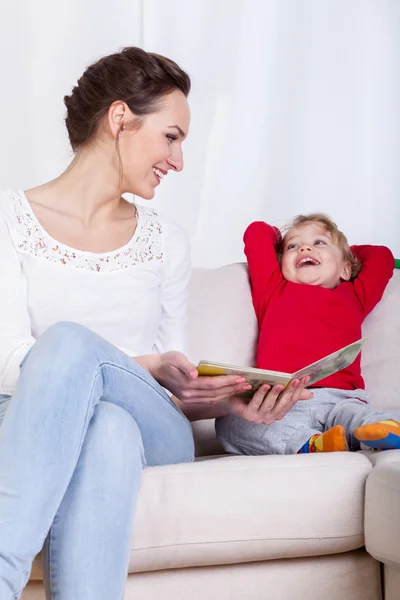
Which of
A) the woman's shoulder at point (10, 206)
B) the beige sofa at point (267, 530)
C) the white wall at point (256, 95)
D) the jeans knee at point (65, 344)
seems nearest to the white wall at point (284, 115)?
the white wall at point (256, 95)

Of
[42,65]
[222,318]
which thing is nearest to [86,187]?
[222,318]

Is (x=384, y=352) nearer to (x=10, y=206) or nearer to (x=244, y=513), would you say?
(x=244, y=513)

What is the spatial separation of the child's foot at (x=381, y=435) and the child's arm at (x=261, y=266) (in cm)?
64

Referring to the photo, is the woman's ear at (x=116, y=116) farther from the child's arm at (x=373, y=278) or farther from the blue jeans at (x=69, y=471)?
the child's arm at (x=373, y=278)

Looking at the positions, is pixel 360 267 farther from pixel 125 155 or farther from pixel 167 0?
pixel 167 0

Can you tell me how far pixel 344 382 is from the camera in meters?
2.21

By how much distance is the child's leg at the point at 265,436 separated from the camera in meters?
1.92

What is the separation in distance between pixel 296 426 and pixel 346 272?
604 mm

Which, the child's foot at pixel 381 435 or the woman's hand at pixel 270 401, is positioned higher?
the woman's hand at pixel 270 401

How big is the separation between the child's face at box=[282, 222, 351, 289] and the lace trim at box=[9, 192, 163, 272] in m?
0.48

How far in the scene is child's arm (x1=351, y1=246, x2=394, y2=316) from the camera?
2348 millimetres

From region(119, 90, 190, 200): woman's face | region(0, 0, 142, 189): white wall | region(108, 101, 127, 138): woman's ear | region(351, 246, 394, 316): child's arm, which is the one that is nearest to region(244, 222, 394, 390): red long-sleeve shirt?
region(351, 246, 394, 316): child's arm

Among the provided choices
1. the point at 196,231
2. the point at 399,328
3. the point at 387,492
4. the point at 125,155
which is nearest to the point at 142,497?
the point at 387,492

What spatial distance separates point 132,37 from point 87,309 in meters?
1.76
